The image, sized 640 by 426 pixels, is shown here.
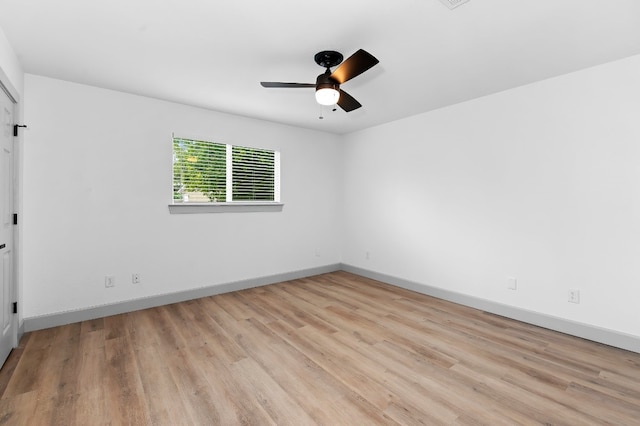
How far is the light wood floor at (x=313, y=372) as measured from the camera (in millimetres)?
1784

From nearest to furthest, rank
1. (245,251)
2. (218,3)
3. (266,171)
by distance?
(218,3)
(245,251)
(266,171)

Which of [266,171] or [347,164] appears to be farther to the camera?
[347,164]

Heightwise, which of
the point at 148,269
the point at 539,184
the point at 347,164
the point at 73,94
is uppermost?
the point at 73,94

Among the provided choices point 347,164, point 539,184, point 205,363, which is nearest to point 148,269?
point 205,363

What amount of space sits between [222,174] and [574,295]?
4302mm

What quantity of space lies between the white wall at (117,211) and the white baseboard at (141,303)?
67mm

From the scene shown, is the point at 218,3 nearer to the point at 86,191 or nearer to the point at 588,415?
the point at 86,191

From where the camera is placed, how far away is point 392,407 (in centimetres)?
184

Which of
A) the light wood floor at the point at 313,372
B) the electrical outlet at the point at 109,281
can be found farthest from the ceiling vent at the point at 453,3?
the electrical outlet at the point at 109,281

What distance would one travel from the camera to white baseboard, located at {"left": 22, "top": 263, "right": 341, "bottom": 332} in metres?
2.96

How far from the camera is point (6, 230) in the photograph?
2445 millimetres

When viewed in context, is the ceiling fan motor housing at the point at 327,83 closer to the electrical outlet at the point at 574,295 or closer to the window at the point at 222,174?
the window at the point at 222,174

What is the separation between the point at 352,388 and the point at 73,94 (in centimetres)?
386

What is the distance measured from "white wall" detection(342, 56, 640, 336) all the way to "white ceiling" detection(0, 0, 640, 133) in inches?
14.2
